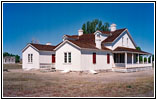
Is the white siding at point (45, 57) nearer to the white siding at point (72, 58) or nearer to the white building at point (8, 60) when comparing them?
the white siding at point (72, 58)

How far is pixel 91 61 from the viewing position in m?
24.9

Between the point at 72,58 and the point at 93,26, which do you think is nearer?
the point at 72,58

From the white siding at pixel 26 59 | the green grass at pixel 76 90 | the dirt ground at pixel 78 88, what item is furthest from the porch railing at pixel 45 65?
the green grass at pixel 76 90

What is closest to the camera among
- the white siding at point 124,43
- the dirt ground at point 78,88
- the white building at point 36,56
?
the dirt ground at point 78,88

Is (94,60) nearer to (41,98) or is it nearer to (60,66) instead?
(60,66)

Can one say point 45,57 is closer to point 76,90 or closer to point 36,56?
point 36,56

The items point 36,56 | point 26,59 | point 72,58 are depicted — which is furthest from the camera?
point 26,59

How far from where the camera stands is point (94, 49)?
24.7 meters

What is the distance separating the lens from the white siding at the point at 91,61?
2383cm

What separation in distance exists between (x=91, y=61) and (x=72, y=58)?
2546 millimetres

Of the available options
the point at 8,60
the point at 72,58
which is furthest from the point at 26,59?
the point at 8,60

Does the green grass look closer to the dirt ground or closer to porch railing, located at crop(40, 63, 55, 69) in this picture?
the dirt ground

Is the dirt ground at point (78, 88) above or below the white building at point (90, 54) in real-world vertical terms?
below

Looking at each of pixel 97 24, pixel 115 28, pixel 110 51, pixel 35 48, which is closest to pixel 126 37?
pixel 115 28
